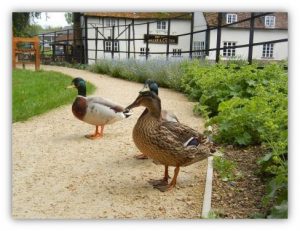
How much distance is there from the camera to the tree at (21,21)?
6.85 ft

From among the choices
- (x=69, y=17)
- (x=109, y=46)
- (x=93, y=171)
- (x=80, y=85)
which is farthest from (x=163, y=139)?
(x=69, y=17)

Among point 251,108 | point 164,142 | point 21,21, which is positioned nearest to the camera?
point 164,142

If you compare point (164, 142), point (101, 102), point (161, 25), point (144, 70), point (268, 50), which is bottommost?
point (164, 142)

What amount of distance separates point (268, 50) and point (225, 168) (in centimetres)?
64

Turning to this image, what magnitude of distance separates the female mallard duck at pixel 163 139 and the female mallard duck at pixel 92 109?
0.24m

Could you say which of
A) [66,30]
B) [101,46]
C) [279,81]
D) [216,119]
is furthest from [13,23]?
[279,81]

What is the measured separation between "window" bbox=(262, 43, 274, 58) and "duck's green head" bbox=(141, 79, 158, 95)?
58 cm

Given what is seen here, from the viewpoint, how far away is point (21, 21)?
2104 mm

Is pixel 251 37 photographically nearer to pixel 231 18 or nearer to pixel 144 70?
pixel 231 18

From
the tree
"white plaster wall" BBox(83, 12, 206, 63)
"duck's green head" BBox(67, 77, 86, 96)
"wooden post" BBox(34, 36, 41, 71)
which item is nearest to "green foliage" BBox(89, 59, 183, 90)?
"white plaster wall" BBox(83, 12, 206, 63)

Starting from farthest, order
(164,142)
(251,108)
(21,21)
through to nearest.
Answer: (251,108) < (21,21) < (164,142)

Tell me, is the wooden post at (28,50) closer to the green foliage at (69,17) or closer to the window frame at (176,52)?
the green foliage at (69,17)

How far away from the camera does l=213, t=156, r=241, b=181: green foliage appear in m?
1.98
